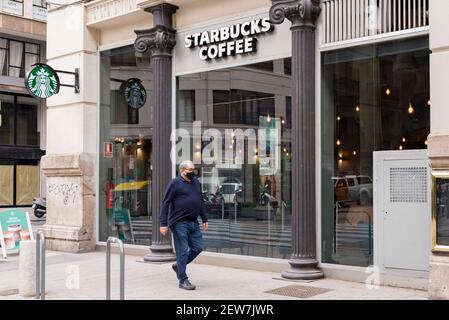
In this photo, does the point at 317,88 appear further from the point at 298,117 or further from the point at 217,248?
the point at 217,248

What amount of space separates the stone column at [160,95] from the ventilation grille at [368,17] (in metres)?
3.47

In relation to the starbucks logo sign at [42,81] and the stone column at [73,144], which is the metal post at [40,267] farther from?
the starbucks logo sign at [42,81]

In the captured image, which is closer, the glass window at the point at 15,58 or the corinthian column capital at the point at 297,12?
the corinthian column capital at the point at 297,12

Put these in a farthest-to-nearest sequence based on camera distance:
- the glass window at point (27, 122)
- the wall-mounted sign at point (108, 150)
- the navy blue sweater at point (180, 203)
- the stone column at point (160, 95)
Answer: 1. the glass window at point (27, 122)
2. the wall-mounted sign at point (108, 150)
3. the stone column at point (160, 95)
4. the navy blue sweater at point (180, 203)

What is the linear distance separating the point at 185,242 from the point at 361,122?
3319mm

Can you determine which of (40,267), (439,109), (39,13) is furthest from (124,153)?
(39,13)

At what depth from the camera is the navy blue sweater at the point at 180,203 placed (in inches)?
325

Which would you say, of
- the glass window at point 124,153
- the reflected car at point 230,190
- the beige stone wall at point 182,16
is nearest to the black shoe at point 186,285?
the reflected car at point 230,190

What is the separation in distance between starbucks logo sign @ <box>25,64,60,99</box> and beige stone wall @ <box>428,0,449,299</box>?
8.14 metres

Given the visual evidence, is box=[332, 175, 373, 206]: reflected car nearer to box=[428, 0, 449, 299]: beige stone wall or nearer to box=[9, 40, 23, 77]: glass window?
box=[428, 0, 449, 299]: beige stone wall

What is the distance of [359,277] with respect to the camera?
8.70 meters

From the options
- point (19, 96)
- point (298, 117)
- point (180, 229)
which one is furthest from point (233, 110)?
point (19, 96)

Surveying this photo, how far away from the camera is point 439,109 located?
7.43 meters

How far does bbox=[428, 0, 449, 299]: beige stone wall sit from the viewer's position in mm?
A: 7266
